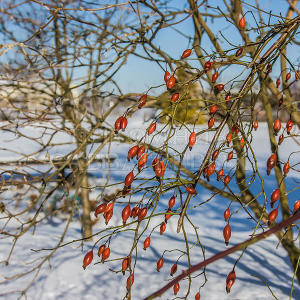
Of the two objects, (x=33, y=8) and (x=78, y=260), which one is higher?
(x=33, y=8)

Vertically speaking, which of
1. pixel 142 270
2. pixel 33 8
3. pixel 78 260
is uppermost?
pixel 33 8

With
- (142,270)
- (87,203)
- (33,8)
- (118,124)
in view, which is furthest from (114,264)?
(33,8)

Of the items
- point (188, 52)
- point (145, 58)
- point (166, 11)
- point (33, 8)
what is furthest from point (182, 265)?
point (33, 8)

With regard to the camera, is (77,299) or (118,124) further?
(77,299)

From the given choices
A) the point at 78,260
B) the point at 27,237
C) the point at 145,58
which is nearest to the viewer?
the point at 145,58

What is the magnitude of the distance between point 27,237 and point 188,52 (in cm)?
478

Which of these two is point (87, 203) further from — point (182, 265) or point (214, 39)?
point (214, 39)

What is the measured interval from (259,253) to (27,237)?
333 cm

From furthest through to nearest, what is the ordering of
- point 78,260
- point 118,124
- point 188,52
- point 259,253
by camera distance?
1. point 259,253
2. point 78,260
3. point 188,52
4. point 118,124

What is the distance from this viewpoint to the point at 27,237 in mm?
5250

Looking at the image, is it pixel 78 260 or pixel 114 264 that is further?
pixel 78 260

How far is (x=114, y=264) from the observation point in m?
3.92

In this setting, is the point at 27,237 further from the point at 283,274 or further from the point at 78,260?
the point at 283,274

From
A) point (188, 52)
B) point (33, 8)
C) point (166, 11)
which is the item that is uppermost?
point (33, 8)
